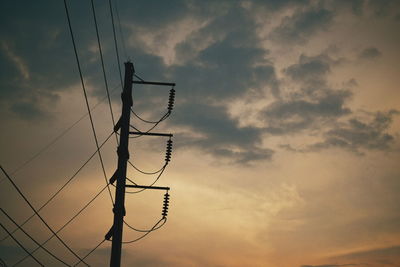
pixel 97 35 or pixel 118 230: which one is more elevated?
pixel 97 35

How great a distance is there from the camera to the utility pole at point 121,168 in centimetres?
1348

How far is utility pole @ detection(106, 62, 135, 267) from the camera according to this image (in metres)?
13.5

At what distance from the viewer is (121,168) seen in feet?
46.9

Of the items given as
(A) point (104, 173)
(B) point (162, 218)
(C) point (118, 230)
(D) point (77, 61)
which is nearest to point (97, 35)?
(D) point (77, 61)

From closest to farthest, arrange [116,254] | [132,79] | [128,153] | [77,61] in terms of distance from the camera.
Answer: [77,61]
[116,254]
[128,153]
[132,79]

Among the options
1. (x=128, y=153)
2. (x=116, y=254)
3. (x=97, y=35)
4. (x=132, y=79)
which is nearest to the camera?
(x=97, y=35)

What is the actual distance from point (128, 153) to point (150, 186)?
5.30 ft

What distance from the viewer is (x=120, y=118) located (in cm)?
1509

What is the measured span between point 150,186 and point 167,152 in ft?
6.11

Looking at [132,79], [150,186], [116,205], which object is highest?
[132,79]

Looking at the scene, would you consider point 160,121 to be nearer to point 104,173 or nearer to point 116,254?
point 104,173

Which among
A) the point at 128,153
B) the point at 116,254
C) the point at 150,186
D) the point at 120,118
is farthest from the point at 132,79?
the point at 116,254

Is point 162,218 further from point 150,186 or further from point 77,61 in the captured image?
point 77,61

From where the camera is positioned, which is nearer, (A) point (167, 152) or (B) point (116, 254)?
(B) point (116, 254)
